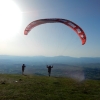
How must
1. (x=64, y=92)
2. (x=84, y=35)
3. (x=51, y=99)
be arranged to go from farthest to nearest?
(x=84, y=35) → (x=64, y=92) → (x=51, y=99)

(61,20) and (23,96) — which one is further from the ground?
(61,20)

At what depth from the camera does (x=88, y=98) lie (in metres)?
19.6

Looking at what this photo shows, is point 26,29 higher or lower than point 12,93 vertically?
higher

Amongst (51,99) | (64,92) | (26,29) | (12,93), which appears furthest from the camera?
(26,29)

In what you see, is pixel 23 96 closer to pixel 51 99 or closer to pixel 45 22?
pixel 51 99

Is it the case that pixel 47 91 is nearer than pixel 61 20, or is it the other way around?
pixel 47 91

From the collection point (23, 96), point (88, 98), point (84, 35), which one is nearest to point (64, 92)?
point (88, 98)

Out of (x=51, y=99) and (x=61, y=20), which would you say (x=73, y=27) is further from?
(x=51, y=99)

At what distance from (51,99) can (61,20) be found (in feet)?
44.1

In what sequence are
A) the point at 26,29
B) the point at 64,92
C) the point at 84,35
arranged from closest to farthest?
the point at 64,92 → the point at 84,35 → the point at 26,29

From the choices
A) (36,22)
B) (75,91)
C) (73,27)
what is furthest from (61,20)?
(75,91)

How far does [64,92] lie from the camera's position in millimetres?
21812

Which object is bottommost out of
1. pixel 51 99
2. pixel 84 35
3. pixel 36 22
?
pixel 51 99

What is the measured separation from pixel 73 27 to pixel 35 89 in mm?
11406
